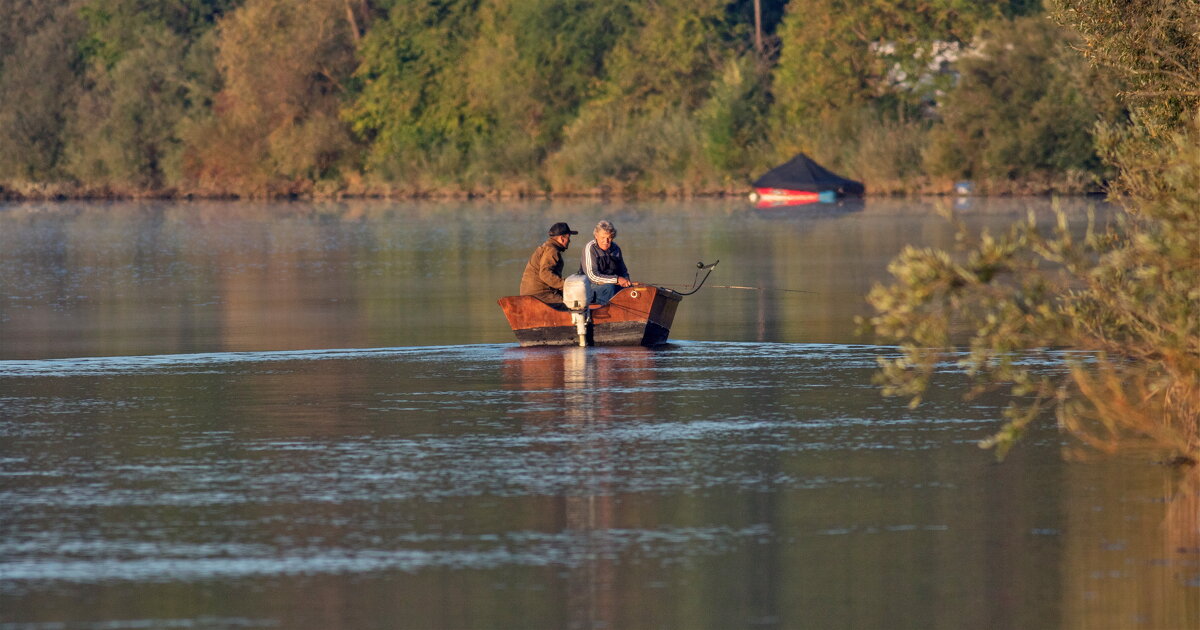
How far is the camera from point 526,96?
291 feet

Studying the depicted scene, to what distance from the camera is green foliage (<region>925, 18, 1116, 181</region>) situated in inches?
2717

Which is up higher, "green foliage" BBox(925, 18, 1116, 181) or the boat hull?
"green foliage" BBox(925, 18, 1116, 181)

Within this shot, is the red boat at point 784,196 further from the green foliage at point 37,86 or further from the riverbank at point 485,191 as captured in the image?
the green foliage at point 37,86

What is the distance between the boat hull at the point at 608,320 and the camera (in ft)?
68.1

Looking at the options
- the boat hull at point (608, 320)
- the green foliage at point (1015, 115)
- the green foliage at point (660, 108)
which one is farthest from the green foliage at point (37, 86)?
the boat hull at point (608, 320)

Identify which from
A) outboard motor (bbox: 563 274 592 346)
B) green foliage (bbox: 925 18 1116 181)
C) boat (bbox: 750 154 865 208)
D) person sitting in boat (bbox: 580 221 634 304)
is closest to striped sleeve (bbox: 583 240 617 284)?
person sitting in boat (bbox: 580 221 634 304)

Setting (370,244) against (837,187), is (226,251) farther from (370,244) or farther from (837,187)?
(837,187)

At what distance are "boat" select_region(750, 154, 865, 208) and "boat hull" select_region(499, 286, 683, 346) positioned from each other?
168 feet

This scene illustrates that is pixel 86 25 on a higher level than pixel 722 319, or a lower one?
higher

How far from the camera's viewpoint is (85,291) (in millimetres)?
33000

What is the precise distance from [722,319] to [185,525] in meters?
14.2

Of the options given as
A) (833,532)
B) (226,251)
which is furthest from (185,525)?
(226,251)

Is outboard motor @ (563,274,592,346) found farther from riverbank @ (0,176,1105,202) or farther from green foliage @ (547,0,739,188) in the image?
green foliage @ (547,0,739,188)

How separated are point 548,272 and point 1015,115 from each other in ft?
169
